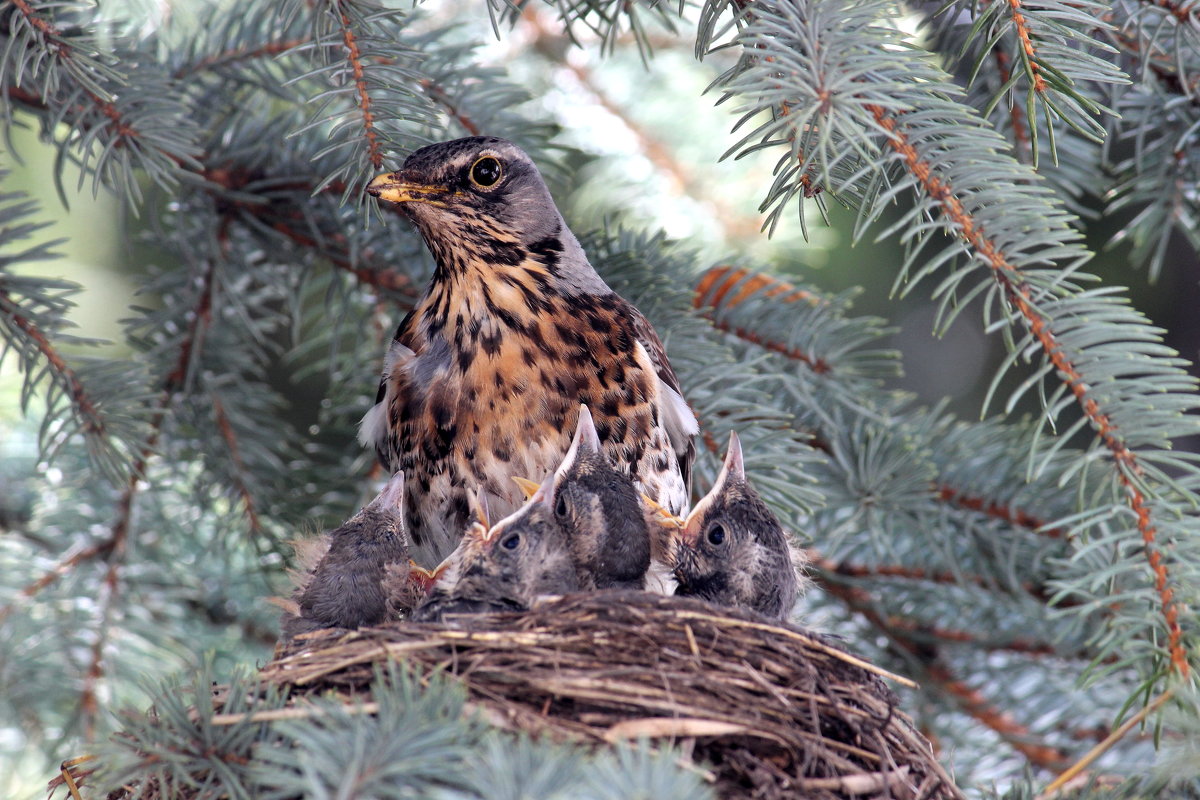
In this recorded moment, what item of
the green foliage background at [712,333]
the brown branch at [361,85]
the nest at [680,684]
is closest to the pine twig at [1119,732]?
the green foliage background at [712,333]

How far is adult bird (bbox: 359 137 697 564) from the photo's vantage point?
2.13 m

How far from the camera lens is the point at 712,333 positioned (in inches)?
90.1

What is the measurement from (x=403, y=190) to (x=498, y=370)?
0.41 meters

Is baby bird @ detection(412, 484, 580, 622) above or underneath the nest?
underneath

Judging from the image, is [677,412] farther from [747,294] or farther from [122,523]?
[122,523]

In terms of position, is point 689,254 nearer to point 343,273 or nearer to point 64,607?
point 343,273

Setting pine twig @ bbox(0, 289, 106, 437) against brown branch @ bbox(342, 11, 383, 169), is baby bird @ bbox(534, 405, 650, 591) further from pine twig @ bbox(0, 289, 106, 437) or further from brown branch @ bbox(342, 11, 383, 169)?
pine twig @ bbox(0, 289, 106, 437)

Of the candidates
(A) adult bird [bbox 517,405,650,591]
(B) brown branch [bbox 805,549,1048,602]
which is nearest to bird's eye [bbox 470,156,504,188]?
(A) adult bird [bbox 517,405,650,591]

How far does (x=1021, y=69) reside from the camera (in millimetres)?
1416

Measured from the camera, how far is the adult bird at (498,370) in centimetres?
213

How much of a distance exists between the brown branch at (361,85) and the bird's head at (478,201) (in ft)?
0.41

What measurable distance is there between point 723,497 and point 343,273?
38.9 inches

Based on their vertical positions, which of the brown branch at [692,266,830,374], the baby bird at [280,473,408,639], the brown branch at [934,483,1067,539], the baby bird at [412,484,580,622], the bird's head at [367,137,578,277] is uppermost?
the bird's head at [367,137,578,277]

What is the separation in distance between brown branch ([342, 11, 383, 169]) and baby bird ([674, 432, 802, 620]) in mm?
855
